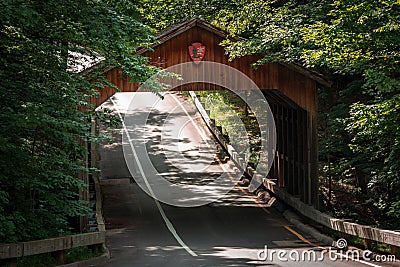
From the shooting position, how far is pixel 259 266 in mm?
12562

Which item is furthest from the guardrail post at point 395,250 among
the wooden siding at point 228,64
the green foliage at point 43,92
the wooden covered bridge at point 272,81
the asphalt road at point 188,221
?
the wooden siding at point 228,64

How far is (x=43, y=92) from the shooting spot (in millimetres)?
11648

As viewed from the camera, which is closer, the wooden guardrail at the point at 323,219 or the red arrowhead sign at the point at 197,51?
the wooden guardrail at the point at 323,219

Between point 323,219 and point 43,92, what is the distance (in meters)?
8.33

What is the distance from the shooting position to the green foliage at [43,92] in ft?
35.4

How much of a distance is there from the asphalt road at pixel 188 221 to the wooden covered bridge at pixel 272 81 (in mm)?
1752

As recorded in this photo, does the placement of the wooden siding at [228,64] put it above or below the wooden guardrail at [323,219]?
above

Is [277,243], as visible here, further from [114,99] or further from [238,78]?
[114,99]

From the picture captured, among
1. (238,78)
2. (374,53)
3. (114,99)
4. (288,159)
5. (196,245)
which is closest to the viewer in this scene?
(374,53)

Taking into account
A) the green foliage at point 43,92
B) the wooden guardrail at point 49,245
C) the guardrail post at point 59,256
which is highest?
the green foliage at point 43,92

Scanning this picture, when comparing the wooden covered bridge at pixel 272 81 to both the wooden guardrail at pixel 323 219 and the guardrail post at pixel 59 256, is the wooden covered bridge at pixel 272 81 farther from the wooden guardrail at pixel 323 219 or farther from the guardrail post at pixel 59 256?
the guardrail post at pixel 59 256

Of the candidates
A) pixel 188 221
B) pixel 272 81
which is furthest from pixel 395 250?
pixel 272 81

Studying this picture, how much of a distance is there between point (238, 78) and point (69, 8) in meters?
8.57

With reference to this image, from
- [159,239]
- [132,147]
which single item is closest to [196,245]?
[159,239]
